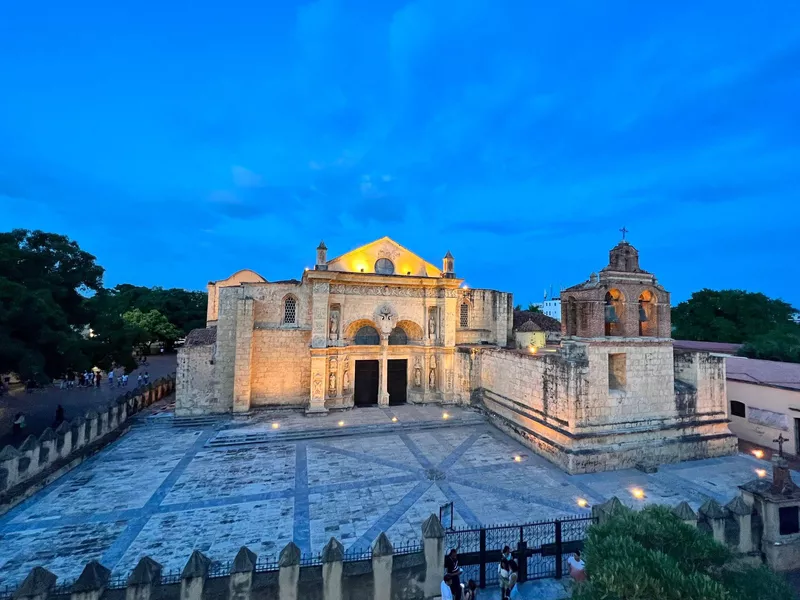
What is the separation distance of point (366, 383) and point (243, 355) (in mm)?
7857

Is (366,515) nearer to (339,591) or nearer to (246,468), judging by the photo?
(339,591)

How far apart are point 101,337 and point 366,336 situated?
47.3 feet

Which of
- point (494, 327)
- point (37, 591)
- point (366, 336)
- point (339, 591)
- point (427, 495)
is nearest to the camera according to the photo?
point (37, 591)

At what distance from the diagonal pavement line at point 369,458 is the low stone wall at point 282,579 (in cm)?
621

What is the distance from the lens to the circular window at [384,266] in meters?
24.7

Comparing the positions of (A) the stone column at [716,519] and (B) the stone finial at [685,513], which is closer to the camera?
(B) the stone finial at [685,513]

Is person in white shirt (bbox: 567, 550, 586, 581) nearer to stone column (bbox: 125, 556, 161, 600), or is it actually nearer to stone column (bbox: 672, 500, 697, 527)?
stone column (bbox: 672, 500, 697, 527)

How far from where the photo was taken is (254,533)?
9875 mm

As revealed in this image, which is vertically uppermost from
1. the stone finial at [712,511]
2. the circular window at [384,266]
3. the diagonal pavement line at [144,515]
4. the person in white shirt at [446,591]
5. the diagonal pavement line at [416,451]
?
the circular window at [384,266]

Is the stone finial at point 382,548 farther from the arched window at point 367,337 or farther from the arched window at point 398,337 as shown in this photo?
the arched window at point 398,337

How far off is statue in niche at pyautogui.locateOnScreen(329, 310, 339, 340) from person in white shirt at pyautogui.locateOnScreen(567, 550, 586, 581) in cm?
1682

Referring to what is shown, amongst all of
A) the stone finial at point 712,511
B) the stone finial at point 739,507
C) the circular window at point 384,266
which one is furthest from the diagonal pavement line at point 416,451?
the circular window at point 384,266

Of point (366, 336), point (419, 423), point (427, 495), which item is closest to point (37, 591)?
point (427, 495)

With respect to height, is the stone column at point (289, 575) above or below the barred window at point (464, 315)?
below
